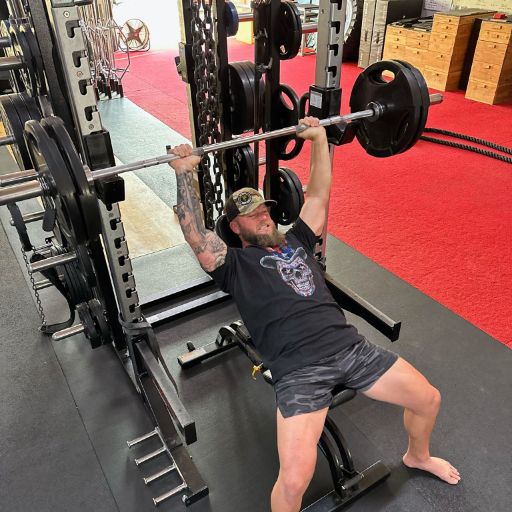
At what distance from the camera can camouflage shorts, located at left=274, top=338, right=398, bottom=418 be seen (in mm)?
1516

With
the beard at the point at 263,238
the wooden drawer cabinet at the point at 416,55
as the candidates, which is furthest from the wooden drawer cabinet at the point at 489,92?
the beard at the point at 263,238

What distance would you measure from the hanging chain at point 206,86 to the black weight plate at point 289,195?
0.38m

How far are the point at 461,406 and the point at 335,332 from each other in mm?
860

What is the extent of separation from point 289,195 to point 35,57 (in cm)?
121

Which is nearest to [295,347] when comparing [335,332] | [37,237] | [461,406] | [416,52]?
[335,332]

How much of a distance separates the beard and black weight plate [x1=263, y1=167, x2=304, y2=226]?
565 mm

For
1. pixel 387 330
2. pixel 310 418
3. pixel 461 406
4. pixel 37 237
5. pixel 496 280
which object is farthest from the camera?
pixel 37 237

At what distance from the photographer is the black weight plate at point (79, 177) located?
1291 mm

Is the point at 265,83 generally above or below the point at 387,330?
above

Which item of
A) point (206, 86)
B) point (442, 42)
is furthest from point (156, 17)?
point (206, 86)

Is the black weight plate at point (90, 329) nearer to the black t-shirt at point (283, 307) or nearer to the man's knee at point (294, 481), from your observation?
the black t-shirt at point (283, 307)

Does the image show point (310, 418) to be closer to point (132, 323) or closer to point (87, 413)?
point (132, 323)

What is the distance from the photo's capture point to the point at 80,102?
5.12ft

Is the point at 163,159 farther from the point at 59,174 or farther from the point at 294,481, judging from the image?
the point at 294,481
